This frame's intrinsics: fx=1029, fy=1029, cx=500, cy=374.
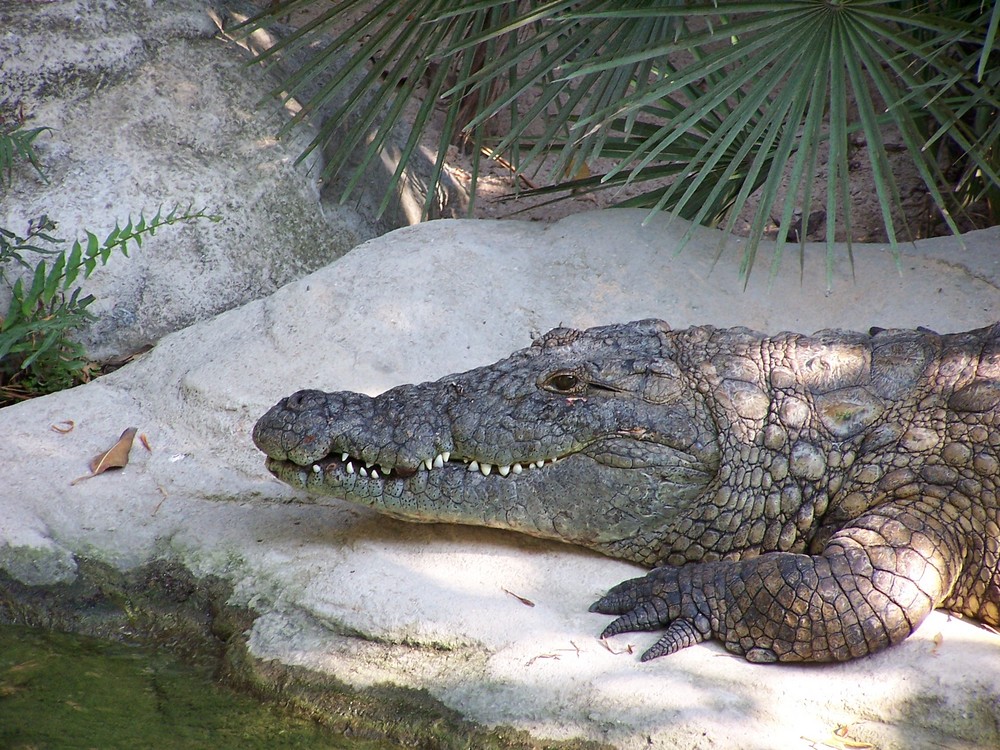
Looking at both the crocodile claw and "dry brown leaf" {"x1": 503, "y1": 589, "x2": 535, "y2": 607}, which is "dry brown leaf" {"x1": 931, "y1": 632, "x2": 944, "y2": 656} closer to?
the crocodile claw

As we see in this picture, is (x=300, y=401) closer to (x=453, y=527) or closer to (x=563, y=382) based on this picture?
(x=453, y=527)

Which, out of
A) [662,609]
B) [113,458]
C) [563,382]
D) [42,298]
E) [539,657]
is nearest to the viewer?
[539,657]

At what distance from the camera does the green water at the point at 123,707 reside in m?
2.92

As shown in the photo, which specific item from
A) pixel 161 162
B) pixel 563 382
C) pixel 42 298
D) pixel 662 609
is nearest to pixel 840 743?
pixel 662 609

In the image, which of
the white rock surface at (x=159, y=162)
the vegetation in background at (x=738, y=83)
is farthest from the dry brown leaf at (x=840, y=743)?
the white rock surface at (x=159, y=162)

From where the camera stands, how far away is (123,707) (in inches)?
122

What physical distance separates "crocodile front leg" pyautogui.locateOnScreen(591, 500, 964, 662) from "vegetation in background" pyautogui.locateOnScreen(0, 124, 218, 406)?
2.88 meters

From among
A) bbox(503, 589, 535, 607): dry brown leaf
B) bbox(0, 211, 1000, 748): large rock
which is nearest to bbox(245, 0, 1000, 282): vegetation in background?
bbox(0, 211, 1000, 748): large rock

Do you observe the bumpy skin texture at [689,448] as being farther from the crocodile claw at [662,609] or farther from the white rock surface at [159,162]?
the white rock surface at [159,162]

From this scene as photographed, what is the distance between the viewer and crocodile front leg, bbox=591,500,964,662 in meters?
3.05

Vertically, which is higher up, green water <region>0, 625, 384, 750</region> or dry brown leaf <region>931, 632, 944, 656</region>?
dry brown leaf <region>931, 632, 944, 656</region>

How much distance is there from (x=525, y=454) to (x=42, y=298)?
277cm

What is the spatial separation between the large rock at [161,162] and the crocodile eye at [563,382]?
8.41 feet

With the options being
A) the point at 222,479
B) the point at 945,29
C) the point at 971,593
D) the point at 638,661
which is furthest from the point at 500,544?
the point at 945,29
